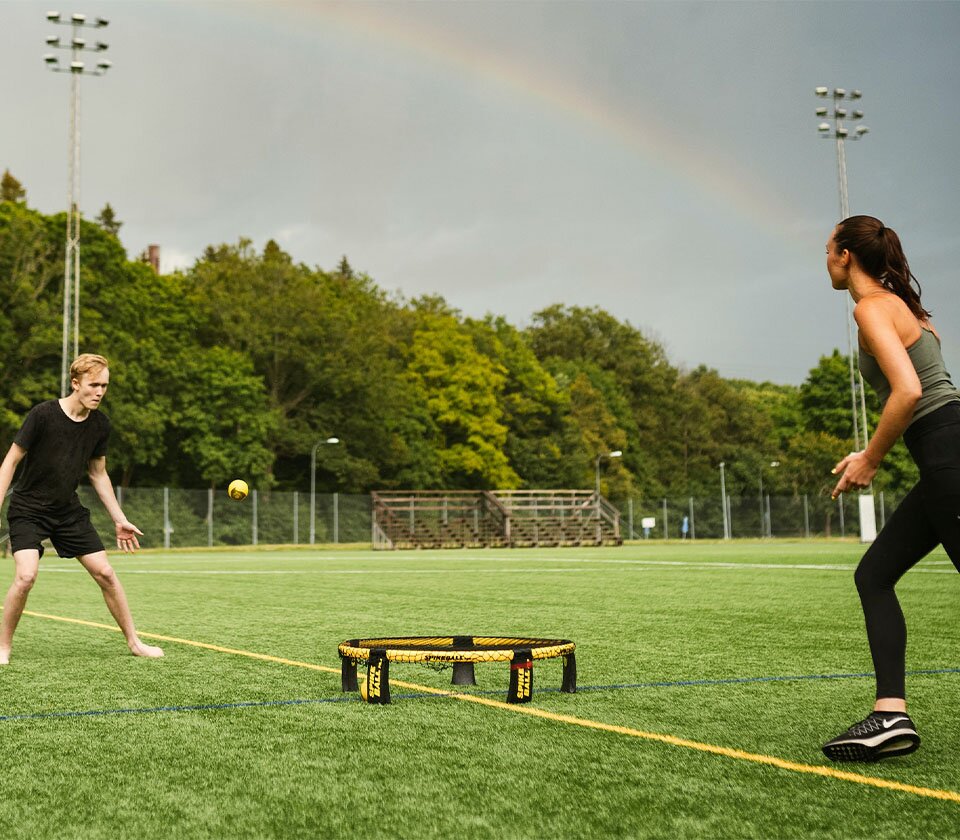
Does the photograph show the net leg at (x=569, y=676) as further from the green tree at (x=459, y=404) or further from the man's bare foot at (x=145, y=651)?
the green tree at (x=459, y=404)

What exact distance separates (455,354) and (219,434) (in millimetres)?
18602

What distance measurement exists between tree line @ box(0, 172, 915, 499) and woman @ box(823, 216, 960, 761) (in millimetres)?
46161

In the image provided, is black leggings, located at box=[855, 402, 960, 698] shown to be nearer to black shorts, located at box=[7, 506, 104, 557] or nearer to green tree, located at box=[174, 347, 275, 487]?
black shorts, located at box=[7, 506, 104, 557]

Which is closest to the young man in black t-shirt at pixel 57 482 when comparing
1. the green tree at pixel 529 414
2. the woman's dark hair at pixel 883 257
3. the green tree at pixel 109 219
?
the woman's dark hair at pixel 883 257

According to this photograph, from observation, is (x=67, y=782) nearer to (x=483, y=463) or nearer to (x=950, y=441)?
(x=950, y=441)

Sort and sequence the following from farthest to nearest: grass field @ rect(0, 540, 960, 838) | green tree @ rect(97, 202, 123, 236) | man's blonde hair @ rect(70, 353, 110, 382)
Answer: green tree @ rect(97, 202, 123, 236) < man's blonde hair @ rect(70, 353, 110, 382) < grass field @ rect(0, 540, 960, 838)

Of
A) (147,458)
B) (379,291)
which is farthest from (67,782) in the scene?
(379,291)

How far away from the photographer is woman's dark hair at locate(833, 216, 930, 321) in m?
4.61

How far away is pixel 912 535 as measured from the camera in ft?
15.3

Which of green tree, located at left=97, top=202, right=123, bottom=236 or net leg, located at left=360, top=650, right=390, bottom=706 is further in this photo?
green tree, located at left=97, top=202, right=123, bottom=236

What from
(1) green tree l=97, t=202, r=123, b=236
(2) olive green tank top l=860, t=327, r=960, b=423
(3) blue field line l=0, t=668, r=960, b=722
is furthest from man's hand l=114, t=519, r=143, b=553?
(1) green tree l=97, t=202, r=123, b=236

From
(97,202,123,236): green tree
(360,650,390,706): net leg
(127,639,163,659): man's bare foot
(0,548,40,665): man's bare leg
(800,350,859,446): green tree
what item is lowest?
(127,639,163,659): man's bare foot

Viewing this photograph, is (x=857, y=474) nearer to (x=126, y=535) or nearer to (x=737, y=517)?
(x=126, y=535)

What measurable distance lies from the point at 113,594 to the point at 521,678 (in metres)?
3.44
